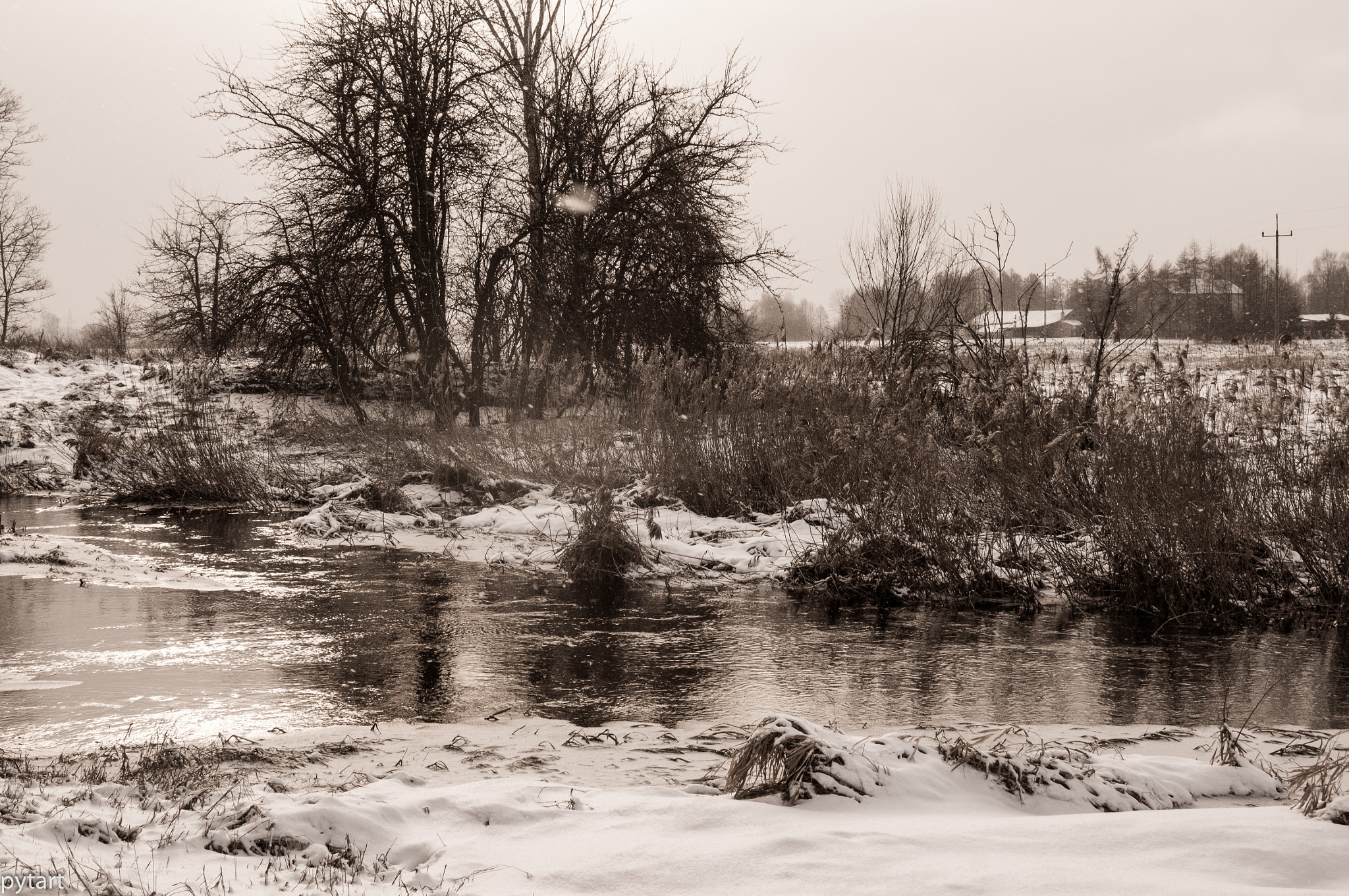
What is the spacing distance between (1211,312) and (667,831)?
208 feet

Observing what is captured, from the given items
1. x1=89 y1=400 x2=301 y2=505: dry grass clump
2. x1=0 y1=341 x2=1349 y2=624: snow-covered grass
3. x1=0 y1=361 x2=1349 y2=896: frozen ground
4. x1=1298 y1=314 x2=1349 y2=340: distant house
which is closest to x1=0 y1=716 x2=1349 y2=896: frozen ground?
x1=0 y1=361 x2=1349 y2=896: frozen ground

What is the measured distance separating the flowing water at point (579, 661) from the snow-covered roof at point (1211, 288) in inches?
1968

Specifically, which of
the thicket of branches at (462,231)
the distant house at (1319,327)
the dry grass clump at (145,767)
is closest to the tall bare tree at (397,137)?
the thicket of branches at (462,231)

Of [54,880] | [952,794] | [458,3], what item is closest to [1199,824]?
[952,794]

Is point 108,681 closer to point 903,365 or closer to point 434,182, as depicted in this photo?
point 903,365

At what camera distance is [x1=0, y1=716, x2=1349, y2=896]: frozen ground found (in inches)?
108

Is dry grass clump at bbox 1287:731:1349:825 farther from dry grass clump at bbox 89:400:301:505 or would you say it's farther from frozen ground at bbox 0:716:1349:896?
dry grass clump at bbox 89:400:301:505

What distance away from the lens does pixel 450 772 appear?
4.07 meters

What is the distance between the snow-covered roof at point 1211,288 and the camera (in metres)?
56.1

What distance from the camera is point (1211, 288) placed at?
206 ft

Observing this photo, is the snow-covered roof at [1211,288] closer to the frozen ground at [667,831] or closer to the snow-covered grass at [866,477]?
the snow-covered grass at [866,477]

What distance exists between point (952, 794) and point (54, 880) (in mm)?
2775

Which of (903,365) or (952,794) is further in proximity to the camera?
(903,365)

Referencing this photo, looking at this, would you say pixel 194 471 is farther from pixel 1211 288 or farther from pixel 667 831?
pixel 1211 288
